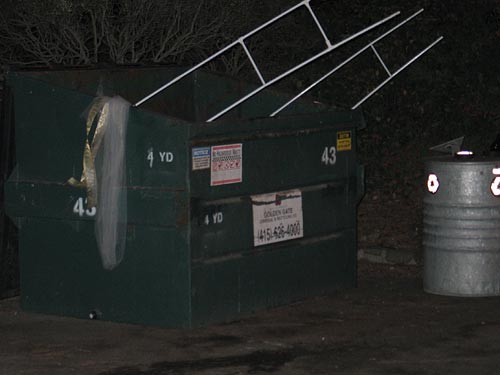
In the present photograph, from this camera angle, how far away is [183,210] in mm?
7793

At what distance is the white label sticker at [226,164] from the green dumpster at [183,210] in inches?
0.4

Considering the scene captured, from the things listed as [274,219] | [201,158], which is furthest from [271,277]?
[201,158]

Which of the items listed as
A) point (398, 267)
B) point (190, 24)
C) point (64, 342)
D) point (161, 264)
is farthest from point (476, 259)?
point (190, 24)

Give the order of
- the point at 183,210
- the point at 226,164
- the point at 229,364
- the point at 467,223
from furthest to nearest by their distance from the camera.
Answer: the point at 467,223, the point at 226,164, the point at 183,210, the point at 229,364

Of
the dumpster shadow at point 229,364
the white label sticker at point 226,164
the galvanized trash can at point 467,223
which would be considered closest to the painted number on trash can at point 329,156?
the galvanized trash can at point 467,223

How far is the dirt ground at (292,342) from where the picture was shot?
707 cm

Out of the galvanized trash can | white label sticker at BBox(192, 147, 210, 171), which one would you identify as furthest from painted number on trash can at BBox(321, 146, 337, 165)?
white label sticker at BBox(192, 147, 210, 171)

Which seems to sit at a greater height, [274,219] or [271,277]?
[274,219]

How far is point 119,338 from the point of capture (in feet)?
25.6

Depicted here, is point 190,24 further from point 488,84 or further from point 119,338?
point 119,338

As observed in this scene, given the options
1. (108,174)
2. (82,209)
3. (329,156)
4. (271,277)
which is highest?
(329,156)

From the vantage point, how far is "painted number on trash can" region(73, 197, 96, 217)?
818 centimetres

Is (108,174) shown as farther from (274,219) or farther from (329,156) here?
(329,156)

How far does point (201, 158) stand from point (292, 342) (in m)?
1.29
